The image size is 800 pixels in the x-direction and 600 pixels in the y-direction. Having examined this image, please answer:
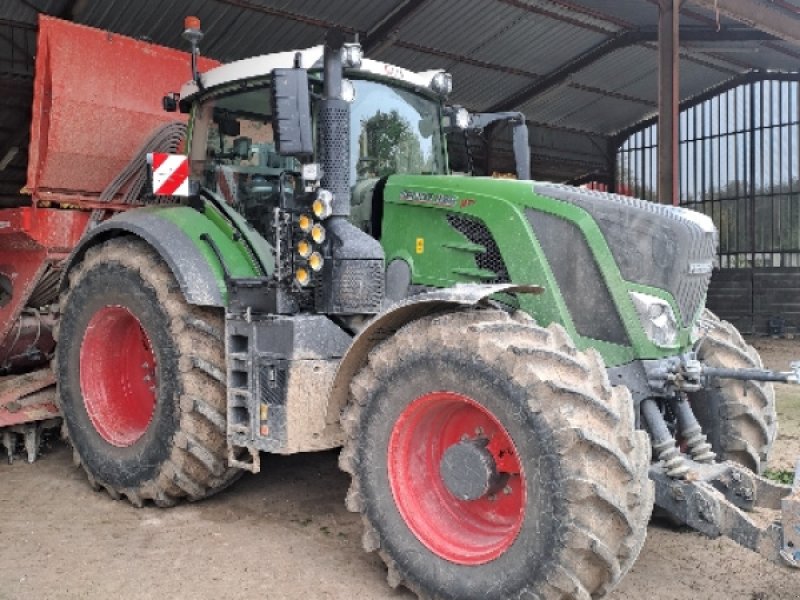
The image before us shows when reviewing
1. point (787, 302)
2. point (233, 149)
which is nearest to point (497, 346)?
point (233, 149)

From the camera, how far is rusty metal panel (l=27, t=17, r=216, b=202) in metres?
5.47

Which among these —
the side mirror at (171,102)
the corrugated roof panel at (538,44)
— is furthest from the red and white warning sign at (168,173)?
the corrugated roof panel at (538,44)

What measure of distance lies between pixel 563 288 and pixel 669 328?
525 millimetres

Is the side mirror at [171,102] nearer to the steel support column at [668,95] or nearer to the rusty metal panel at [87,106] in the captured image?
the rusty metal panel at [87,106]

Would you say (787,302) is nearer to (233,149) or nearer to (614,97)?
(614,97)

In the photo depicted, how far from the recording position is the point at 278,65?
4.24 metres

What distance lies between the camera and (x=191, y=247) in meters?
4.46

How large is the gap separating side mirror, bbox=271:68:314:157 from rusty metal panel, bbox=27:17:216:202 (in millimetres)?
2524

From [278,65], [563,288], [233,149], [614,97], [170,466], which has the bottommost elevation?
[170,466]

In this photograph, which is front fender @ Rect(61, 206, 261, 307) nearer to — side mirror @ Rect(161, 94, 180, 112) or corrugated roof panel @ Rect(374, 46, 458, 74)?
side mirror @ Rect(161, 94, 180, 112)

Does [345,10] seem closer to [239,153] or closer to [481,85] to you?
[481,85]

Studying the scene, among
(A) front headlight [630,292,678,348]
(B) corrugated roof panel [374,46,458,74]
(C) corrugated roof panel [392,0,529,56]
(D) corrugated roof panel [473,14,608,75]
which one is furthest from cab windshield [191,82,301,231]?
(D) corrugated roof panel [473,14,608,75]

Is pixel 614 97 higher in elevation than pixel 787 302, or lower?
higher

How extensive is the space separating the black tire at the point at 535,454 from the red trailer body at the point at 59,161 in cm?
312
